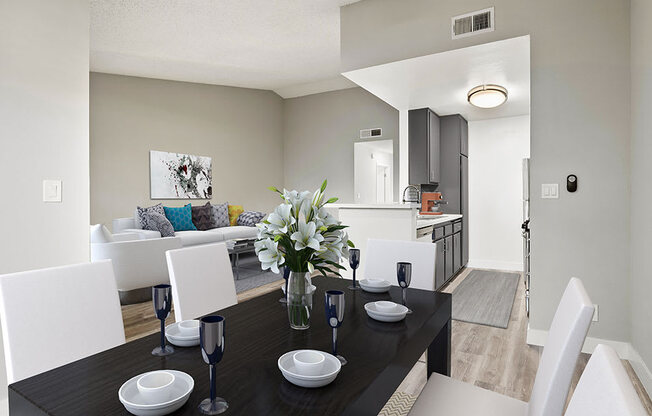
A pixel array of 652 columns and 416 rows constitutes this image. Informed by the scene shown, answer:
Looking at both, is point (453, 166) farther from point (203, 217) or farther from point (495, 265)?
point (203, 217)

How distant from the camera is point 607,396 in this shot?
1.74 ft

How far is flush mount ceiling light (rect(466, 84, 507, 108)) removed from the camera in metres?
3.79

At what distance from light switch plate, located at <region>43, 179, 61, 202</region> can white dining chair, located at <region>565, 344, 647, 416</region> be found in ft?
7.83

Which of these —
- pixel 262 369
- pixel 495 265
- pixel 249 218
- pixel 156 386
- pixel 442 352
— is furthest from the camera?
pixel 249 218

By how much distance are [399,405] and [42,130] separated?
2416 mm

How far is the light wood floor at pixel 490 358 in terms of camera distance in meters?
2.23

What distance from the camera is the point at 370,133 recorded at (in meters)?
7.10

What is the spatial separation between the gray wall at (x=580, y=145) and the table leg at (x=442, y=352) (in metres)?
1.70

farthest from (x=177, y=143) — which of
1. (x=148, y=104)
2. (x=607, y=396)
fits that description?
(x=607, y=396)

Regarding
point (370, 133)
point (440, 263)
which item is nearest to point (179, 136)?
point (370, 133)

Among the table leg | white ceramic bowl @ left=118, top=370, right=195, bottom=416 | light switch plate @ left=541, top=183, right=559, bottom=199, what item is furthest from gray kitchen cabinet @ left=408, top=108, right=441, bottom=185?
white ceramic bowl @ left=118, top=370, right=195, bottom=416

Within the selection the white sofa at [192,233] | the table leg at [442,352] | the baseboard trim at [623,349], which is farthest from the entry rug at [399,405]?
the white sofa at [192,233]

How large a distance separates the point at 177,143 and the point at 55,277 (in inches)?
218

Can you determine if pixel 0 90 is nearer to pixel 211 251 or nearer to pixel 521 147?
pixel 211 251
